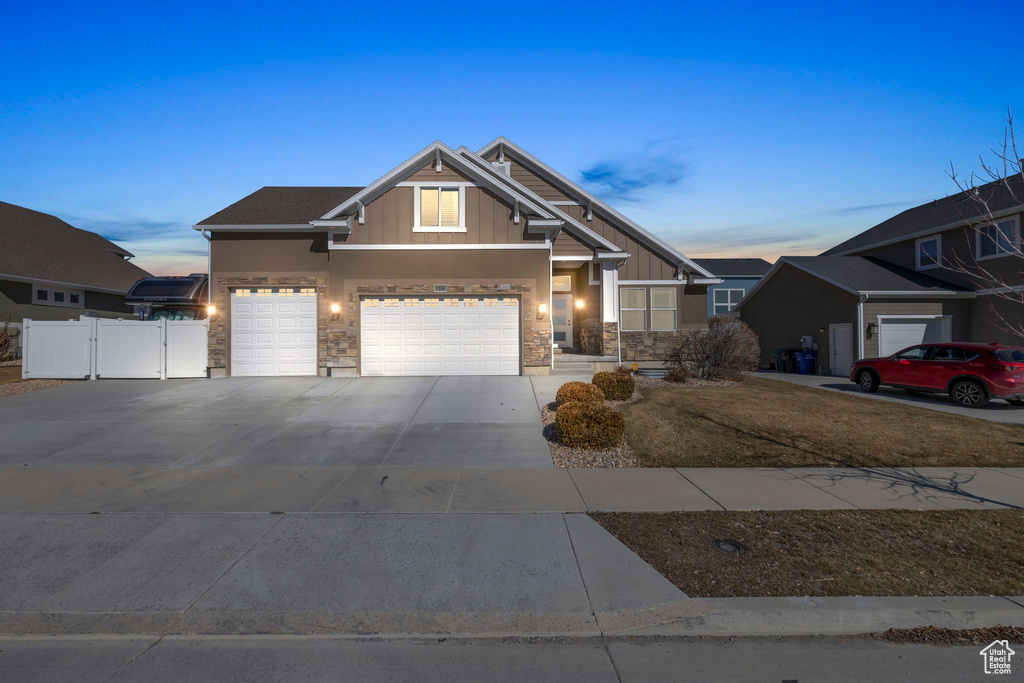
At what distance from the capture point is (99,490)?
698cm

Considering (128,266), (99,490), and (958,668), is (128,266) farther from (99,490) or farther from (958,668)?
(958,668)

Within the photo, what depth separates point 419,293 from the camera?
16.4 m

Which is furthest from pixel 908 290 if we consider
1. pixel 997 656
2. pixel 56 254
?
pixel 56 254

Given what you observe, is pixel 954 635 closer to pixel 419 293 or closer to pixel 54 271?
pixel 419 293

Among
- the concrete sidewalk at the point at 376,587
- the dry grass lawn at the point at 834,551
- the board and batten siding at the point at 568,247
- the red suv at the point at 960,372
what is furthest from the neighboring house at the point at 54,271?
the red suv at the point at 960,372

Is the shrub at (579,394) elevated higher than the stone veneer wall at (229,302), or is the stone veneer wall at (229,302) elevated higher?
the stone veneer wall at (229,302)

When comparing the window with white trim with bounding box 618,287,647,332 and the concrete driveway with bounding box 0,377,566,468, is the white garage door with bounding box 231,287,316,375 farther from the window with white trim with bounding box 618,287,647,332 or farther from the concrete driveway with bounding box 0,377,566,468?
the window with white trim with bounding box 618,287,647,332

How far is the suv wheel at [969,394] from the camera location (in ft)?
44.8

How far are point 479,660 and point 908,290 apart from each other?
2267 cm

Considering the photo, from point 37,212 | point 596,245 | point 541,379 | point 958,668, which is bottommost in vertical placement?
point 958,668

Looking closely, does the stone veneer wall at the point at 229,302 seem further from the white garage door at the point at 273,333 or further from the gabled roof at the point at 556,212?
the gabled roof at the point at 556,212

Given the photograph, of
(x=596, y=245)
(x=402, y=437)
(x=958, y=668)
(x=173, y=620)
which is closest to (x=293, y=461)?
(x=402, y=437)

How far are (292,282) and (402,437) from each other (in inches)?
362

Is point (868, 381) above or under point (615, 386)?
under
